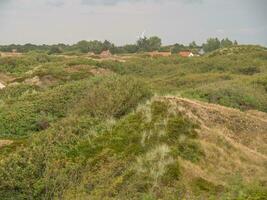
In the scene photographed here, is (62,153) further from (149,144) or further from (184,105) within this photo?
(184,105)

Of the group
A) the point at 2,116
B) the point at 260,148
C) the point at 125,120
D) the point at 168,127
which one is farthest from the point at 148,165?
the point at 2,116

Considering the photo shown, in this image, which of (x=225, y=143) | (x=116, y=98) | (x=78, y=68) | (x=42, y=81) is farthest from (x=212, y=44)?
(x=225, y=143)

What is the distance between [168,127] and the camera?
17.5m

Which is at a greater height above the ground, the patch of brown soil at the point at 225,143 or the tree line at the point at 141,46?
the patch of brown soil at the point at 225,143

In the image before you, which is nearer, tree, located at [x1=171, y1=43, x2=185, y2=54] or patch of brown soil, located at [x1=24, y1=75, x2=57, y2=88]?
patch of brown soil, located at [x1=24, y1=75, x2=57, y2=88]

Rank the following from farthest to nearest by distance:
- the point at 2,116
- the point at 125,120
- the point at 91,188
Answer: the point at 2,116, the point at 125,120, the point at 91,188

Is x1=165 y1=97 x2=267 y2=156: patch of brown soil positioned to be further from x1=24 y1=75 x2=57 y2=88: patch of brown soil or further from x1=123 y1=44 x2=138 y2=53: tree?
x1=123 y1=44 x2=138 y2=53: tree

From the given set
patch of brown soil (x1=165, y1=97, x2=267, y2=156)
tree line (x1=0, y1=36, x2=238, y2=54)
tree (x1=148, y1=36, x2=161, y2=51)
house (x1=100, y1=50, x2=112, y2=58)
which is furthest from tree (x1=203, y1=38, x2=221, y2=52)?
patch of brown soil (x1=165, y1=97, x2=267, y2=156)

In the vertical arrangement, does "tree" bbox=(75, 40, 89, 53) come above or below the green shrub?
below

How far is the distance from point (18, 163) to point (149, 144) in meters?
3.96

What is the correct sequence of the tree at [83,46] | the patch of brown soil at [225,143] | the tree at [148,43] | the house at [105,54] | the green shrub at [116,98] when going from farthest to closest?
the tree at [148,43] → the tree at [83,46] → the house at [105,54] → the green shrub at [116,98] → the patch of brown soil at [225,143]

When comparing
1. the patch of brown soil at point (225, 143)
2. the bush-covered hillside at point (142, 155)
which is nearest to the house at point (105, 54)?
the bush-covered hillside at point (142, 155)

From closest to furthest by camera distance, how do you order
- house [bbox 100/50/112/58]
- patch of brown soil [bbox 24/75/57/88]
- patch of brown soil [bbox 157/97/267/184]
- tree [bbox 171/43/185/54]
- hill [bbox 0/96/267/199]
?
1. hill [bbox 0/96/267/199]
2. patch of brown soil [bbox 157/97/267/184]
3. patch of brown soil [bbox 24/75/57/88]
4. house [bbox 100/50/112/58]
5. tree [bbox 171/43/185/54]

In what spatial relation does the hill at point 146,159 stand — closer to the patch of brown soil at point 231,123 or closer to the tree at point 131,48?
the patch of brown soil at point 231,123
